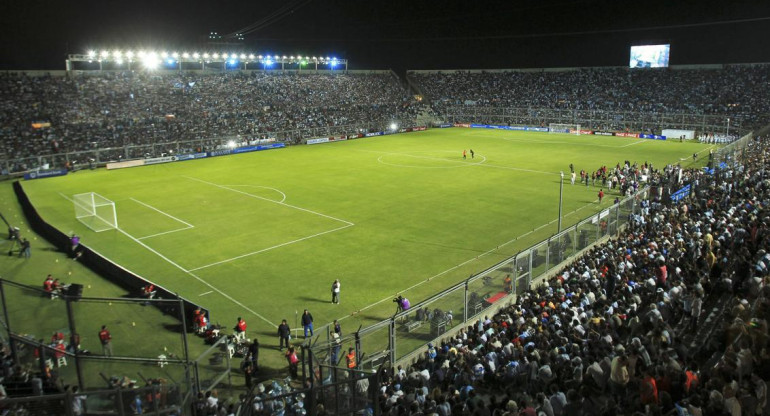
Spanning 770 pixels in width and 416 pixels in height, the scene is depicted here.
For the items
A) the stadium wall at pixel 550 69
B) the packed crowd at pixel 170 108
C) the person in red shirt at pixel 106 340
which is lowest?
the person in red shirt at pixel 106 340

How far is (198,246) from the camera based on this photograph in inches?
1112

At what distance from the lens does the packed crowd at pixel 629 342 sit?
10578 millimetres

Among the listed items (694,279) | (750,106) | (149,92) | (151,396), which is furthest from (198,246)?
(750,106)

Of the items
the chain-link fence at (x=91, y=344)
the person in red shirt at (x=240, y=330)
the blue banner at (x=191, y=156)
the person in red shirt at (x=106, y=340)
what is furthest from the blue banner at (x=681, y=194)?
the blue banner at (x=191, y=156)

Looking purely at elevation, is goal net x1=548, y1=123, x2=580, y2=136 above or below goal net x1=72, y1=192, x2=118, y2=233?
above

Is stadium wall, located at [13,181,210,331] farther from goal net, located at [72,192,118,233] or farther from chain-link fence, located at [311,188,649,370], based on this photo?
chain-link fence, located at [311,188,649,370]

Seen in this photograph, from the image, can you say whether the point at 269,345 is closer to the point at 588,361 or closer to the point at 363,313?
the point at 363,313

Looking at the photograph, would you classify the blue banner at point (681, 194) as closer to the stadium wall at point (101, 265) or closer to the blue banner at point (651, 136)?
the stadium wall at point (101, 265)

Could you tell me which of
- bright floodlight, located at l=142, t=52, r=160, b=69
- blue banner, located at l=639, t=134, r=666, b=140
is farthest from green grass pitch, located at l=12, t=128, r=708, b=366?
bright floodlight, located at l=142, t=52, r=160, b=69

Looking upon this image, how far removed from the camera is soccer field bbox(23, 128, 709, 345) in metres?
22.9

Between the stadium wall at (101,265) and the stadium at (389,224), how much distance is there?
16 centimetres

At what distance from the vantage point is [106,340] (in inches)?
426

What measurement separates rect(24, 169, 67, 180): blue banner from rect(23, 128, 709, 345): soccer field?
121 centimetres

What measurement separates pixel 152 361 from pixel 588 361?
9427 millimetres
